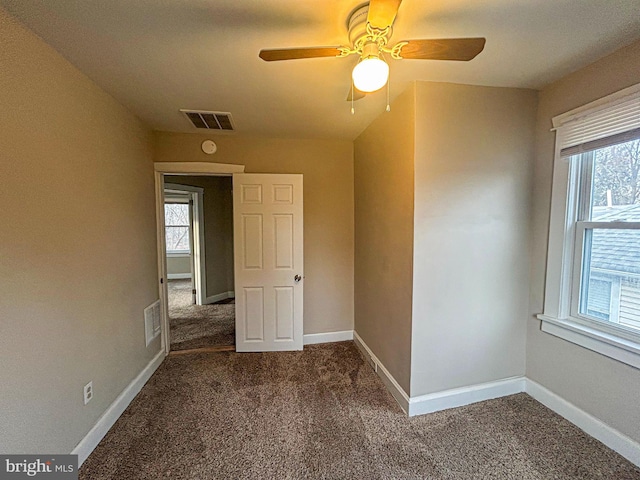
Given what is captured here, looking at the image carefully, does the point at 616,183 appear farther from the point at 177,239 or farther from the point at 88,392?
the point at 177,239

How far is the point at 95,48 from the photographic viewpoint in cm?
155

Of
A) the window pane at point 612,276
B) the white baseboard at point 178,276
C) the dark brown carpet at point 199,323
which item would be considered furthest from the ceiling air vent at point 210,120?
the white baseboard at point 178,276

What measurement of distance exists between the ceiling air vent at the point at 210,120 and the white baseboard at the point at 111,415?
236cm

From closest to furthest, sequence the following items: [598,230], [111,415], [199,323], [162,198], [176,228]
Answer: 1. [598,230]
2. [111,415]
3. [162,198]
4. [199,323]
5. [176,228]

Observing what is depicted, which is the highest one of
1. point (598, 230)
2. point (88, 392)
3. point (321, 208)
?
point (321, 208)

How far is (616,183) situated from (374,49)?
5.91 feet

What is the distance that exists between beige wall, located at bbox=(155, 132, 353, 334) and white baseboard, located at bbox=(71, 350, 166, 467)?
5.46 feet

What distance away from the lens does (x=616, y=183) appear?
177 centimetres

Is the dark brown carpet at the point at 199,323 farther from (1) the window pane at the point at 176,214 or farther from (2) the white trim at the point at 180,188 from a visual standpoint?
(1) the window pane at the point at 176,214

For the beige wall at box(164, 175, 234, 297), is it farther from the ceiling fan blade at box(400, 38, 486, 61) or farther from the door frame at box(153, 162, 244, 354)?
the ceiling fan blade at box(400, 38, 486, 61)

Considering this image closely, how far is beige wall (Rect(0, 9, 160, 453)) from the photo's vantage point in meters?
1.29

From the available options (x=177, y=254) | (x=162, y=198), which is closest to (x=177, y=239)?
(x=177, y=254)

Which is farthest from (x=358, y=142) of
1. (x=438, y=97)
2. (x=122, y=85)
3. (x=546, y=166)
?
(x=122, y=85)

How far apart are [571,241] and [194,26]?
273 centimetres
